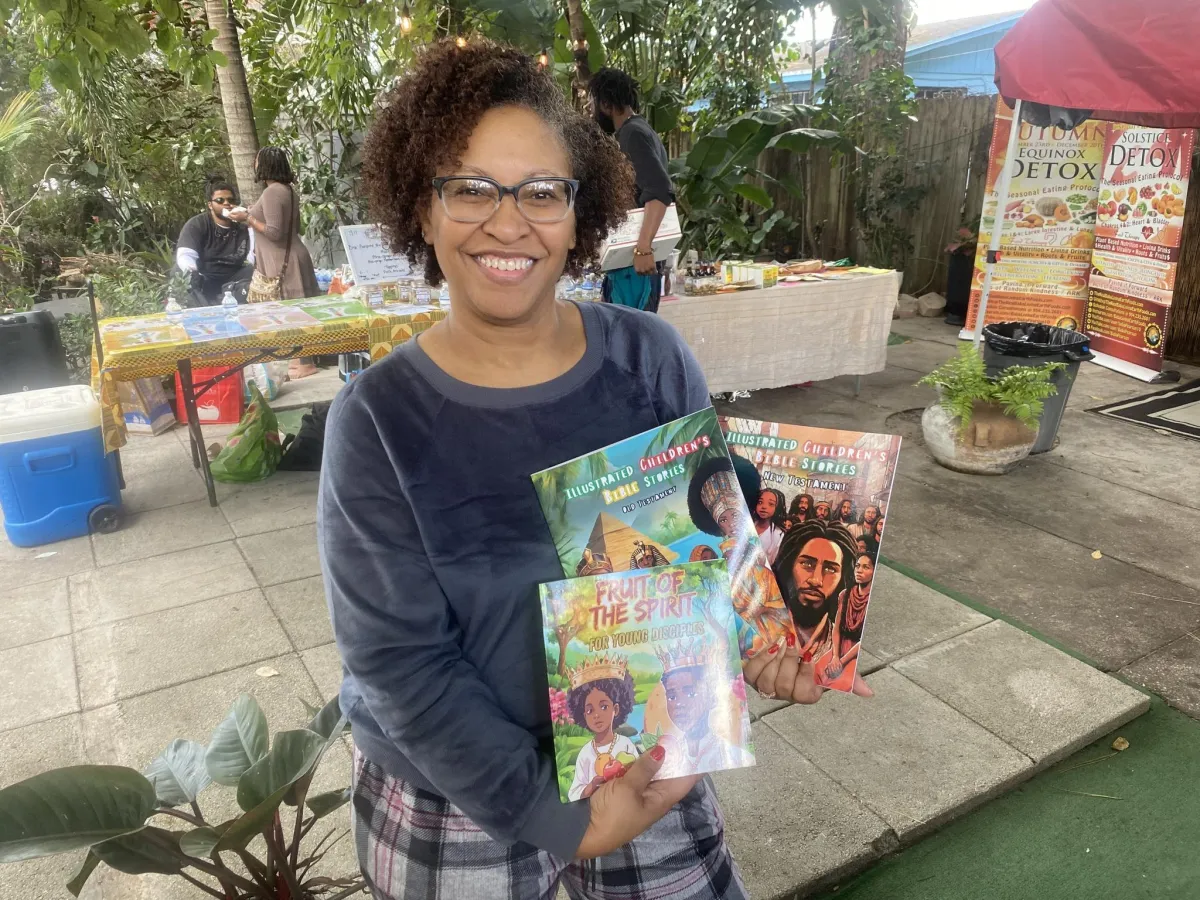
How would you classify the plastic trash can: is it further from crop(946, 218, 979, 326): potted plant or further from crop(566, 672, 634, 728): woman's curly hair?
crop(566, 672, 634, 728): woman's curly hair

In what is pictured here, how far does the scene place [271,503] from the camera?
15.6 ft

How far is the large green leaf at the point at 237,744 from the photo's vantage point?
1691mm

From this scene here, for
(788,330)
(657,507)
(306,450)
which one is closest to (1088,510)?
(788,330)

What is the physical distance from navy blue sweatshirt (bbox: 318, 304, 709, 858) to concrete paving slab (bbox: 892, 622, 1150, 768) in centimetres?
213

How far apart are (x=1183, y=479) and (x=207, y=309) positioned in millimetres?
5877

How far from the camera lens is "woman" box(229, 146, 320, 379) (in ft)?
20.0

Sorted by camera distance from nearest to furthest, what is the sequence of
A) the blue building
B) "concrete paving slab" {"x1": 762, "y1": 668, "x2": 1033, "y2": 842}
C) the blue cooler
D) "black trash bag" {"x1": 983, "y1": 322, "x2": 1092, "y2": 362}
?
"concrete paving slab" {"x1": 762, "y1": 668, "x2": 1033, "y2": 842}, the blue cooler, "black trash bag" {"x1": 983, "y1": 322, "x2": 1092, "y2": 362}, the blue building

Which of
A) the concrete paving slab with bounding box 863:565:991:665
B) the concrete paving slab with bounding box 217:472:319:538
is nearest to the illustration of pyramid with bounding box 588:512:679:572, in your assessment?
the concrete paving slab with bounding box 863:565:991:665

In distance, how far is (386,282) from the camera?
491cm

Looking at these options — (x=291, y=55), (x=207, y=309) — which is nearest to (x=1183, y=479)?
(x=207, y=309)

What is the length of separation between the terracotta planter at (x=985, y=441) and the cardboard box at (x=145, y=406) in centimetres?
536

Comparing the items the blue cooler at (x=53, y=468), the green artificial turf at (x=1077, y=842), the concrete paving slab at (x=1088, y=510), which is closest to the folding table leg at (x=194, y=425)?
the blue cooler at (x=53, y=468)

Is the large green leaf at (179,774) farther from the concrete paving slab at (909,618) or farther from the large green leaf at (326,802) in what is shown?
the concrete paving slab at (909,618)

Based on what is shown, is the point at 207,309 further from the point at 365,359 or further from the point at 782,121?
the point at 782,121
